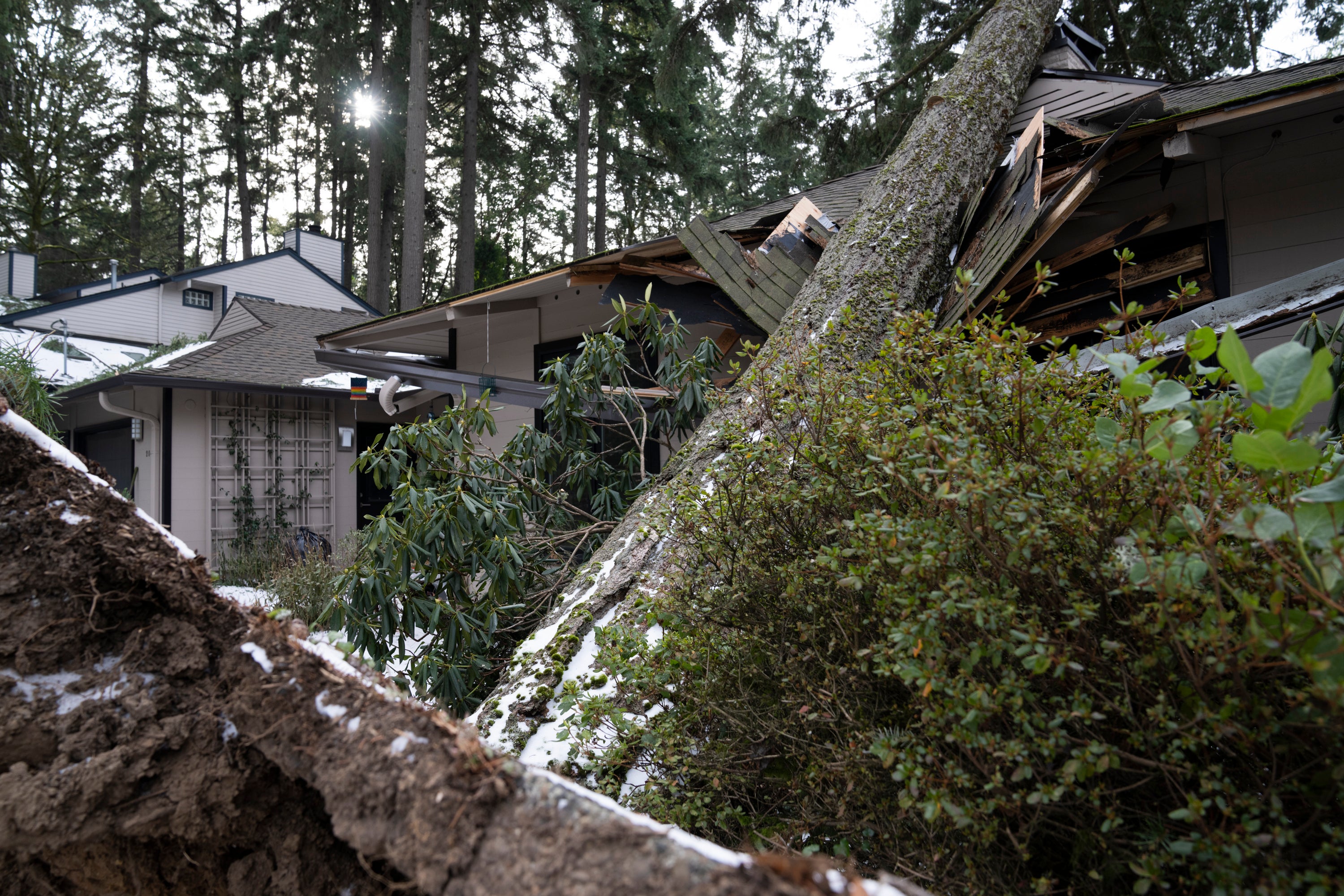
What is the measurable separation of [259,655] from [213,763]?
0.19 meters

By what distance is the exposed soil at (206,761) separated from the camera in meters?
1.02

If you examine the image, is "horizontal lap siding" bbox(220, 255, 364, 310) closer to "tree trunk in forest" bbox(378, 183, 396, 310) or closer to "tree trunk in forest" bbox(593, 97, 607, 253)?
"tree trunk in forest" bbox(378, 183, 396, 310)

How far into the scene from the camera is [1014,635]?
1.25 m

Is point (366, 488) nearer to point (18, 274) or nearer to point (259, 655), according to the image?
point (259, 655)

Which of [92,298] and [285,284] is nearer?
[92,298]

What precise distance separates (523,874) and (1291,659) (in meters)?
1.07

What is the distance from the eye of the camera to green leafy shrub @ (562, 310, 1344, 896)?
1.14 metres

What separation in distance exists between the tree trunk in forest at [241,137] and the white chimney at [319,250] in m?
2.79

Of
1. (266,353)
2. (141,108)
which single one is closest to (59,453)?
(266,353)

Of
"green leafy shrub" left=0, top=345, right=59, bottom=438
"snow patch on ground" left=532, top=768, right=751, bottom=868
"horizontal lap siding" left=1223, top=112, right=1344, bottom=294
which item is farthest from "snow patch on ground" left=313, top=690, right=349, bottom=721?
"horizontal lap siding" left=1223, top=112, right=1344, bottom=294

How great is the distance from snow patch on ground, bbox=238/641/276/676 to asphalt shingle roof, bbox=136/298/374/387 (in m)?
11.9

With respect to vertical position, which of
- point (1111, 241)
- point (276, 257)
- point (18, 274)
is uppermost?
point (276, 257)

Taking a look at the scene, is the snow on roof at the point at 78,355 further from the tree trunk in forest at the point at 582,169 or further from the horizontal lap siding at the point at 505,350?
the tree trunk in forest at the point at 582,169

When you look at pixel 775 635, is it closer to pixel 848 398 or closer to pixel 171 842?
pixel 848 398
